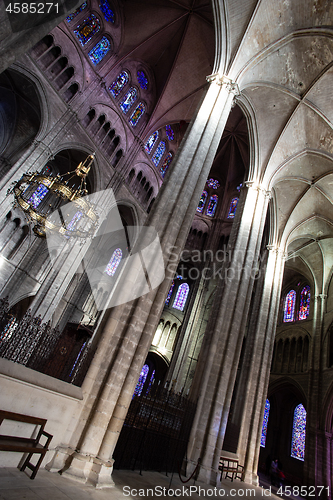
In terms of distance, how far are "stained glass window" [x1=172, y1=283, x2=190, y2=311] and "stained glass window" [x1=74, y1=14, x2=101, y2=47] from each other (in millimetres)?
16989

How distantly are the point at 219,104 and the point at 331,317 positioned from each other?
14377 mm

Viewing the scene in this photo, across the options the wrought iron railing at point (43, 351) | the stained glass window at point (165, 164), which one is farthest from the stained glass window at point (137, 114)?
the wrought iron railing at point (43, 351)

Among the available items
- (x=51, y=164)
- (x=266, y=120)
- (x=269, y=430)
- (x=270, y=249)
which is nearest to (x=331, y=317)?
(x=270, y=249)

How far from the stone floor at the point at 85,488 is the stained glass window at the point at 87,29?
17998 mm

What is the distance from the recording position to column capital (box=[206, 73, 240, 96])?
32.1ft

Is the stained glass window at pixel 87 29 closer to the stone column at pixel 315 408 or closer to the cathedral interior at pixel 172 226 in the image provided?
the cathedral interior at pixel 172 226

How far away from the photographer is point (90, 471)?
4.48 meters

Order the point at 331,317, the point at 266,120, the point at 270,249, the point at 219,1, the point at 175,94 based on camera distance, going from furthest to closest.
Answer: the point at 175,94, the point at 331,317, the point at 270,249, the point at 266,120, the point at 219,1

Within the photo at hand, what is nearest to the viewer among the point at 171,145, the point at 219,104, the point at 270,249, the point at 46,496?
the point at 46,496

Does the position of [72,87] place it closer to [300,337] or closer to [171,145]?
[171,145]

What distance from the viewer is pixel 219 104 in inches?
364

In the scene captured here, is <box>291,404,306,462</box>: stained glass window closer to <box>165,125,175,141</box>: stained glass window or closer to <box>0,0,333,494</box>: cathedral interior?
<box>0,0,333,494</box>: cathedral interior

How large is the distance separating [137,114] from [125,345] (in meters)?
17.2

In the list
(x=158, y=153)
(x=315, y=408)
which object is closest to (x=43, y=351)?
(x=315, y=408)
